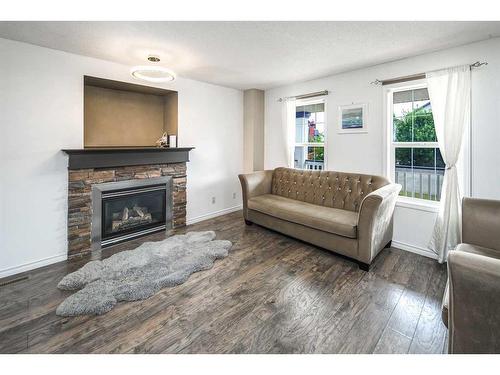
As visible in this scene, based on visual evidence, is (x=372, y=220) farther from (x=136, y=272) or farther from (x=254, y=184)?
(x=136, y=272)

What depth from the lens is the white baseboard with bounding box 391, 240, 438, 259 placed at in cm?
299

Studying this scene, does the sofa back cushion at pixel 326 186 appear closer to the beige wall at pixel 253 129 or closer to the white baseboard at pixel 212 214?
the beige wall at pixel 253 129

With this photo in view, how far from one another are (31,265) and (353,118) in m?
4.42

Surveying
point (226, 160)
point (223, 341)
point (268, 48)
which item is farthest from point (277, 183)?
point (223, 341)

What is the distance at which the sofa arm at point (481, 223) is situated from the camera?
200 cm

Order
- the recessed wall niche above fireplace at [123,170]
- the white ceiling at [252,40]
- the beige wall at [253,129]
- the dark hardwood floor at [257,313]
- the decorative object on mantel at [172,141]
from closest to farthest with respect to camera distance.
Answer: the dark hardwood floor at [257,313] < the white ceiling at [252,40] < the recessed wall niche above fireplace at [123,170] < the decorative object on mantel at [172,141] < the beige wall at [253,129]

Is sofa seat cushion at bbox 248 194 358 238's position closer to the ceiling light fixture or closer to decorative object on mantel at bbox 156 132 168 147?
decorative object on mantel at bbox 156 132 168 147

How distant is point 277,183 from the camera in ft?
14.2

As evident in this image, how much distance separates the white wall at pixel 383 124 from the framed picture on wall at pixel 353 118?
7 cm

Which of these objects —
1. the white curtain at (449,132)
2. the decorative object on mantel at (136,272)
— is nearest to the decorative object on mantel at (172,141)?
the decorative object on mantel at (136,272)

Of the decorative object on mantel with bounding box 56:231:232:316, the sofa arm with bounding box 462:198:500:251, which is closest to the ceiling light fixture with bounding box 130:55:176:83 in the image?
the decorative object on mantel with bounding box 56:231:232:316

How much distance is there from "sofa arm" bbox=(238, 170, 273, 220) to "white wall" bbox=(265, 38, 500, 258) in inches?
24.6

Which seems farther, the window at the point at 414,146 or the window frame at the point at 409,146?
the window at the point at 414,146
